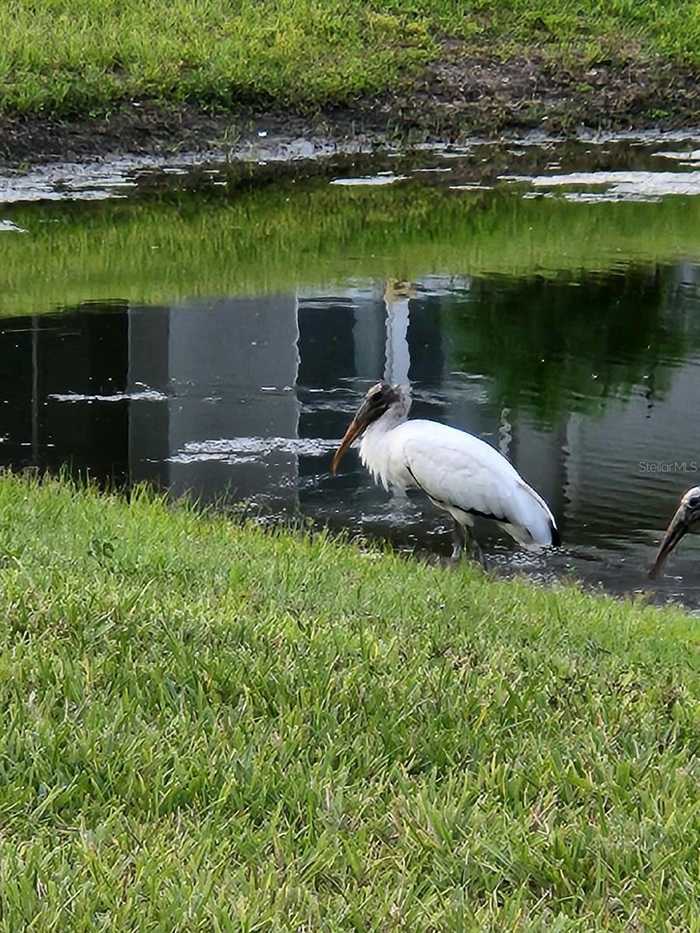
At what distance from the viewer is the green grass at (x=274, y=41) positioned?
26.6m

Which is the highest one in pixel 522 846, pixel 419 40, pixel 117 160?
pixel 419 40

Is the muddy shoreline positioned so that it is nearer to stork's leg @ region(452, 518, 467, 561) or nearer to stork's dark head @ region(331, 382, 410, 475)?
Answer: stork's dark head @ region(331, 382, 410, 475)

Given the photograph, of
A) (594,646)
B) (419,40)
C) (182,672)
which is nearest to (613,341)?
(594,646)

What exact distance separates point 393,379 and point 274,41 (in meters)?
15.8

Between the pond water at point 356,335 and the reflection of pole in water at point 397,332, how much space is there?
34 mm

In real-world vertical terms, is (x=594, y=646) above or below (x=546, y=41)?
below

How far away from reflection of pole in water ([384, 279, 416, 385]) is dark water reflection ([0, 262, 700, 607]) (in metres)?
0.03

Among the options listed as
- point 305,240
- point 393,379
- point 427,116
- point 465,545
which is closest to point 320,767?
point 465,545

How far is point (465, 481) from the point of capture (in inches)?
386

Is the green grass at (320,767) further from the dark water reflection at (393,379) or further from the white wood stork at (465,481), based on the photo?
the dark water reflection at (393,379)

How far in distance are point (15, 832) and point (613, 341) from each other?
12.2 metres

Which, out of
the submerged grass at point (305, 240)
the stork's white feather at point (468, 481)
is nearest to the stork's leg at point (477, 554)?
the stork's white feather at point (468, 481)

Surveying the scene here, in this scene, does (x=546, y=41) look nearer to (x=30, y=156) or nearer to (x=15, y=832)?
(x=30, y=156)

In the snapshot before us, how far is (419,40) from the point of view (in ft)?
102
